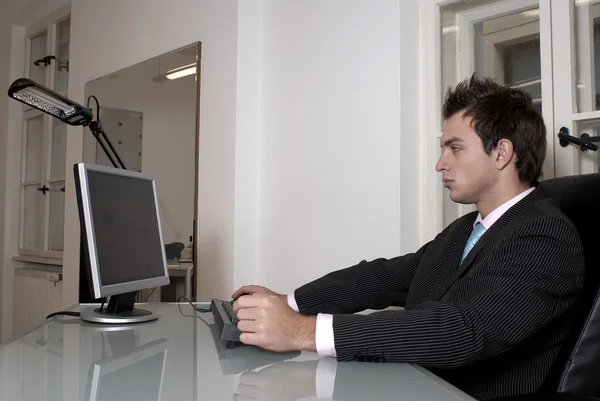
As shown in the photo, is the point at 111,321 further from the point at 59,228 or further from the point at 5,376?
the point at 59,228

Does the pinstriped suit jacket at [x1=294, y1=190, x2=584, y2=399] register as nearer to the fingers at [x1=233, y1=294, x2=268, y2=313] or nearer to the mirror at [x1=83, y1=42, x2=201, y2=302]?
the fingers at [x1=233, y1=294, x2=268, y2=313]

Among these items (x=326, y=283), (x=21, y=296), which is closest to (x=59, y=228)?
(x=21, y=296)

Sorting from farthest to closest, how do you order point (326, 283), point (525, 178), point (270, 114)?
point (270, 114)
point (326, 283)
point (525, 178)

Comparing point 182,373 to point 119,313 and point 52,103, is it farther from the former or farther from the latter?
point 52,103

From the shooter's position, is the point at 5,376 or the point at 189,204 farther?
the point at 189,204

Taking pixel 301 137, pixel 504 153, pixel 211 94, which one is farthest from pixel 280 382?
pixel 211 94

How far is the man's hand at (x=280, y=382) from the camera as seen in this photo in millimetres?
896

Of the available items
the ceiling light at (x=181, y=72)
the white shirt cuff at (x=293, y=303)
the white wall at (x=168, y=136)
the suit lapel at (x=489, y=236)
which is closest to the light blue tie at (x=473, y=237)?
the suit lapel at (x=489, y=236)

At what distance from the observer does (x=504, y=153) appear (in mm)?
1488

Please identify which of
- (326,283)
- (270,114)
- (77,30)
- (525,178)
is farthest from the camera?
(77,30)

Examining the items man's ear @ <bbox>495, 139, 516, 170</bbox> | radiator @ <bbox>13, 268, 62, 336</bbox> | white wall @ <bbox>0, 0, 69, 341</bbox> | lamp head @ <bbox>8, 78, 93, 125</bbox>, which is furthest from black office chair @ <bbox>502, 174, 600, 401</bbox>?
white wall @ <bbox>0, 0, 69, 341</bbox>

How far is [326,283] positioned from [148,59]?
221 cm

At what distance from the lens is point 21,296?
4969 mm

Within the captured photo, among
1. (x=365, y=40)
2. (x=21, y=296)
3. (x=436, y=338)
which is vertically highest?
(x=365, y=40)
